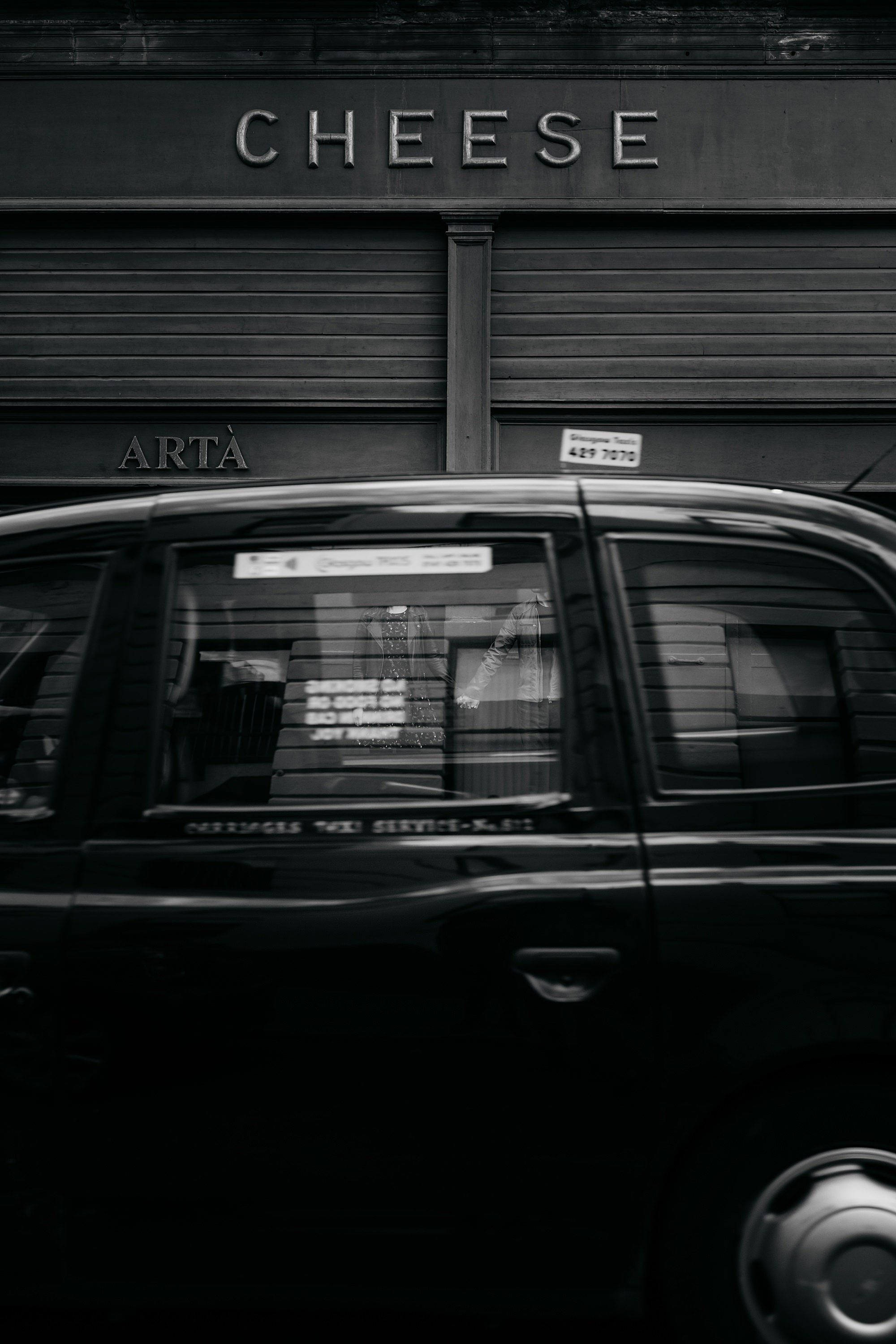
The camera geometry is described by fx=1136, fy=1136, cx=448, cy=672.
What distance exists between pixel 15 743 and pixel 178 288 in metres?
6.29

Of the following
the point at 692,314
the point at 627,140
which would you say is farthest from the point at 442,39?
the point at 692,314

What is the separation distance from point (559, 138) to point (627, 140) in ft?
1.55

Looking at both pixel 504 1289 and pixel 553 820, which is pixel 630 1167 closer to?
pixel 504 1289

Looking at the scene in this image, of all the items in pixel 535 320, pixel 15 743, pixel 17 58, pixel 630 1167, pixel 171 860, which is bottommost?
pixel 630 1167

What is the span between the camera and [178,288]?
7.98 metres

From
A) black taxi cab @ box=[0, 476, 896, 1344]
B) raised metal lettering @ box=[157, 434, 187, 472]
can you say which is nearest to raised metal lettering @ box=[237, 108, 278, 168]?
raised metal lettering @ box=[157, 434, 187, 472]

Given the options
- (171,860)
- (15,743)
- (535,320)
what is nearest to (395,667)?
(171,860)

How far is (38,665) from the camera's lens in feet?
8.16

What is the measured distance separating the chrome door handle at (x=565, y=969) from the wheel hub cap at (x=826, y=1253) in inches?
20.0

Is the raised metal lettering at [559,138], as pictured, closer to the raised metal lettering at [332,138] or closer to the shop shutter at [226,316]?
the shop shutter at [226,316]

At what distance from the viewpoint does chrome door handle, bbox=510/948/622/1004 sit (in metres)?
2.14

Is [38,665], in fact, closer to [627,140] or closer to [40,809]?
[40,809]

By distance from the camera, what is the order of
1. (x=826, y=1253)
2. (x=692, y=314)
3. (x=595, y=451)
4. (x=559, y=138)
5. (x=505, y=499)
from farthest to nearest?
(x=692, y=314) < (x=559, y=138) < (x=595, y=451) < (x=505, y=499) < (x=826, y=1253)

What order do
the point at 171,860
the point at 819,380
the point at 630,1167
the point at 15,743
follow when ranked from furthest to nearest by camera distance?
the point at 819,380 → the point at 15,743 → the point at 171,860 → the point at 630,1167
